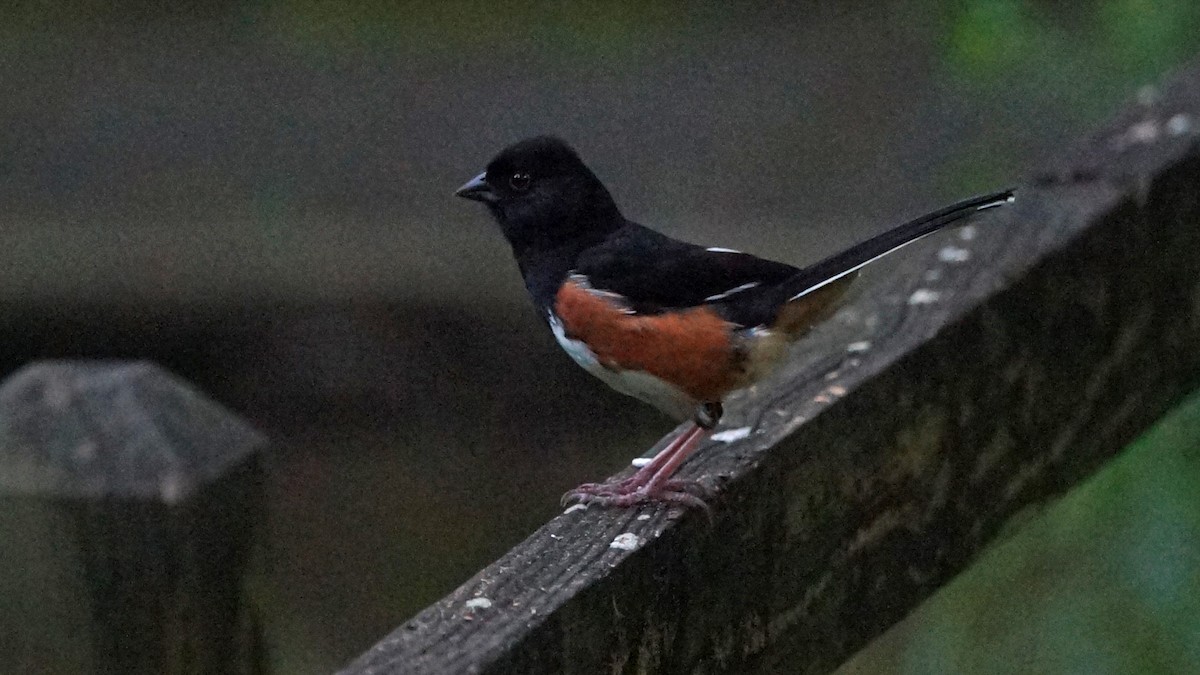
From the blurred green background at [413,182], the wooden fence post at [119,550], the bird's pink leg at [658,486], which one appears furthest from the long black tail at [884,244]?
the wooden fence post at [119,550]

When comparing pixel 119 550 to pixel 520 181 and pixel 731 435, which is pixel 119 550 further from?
pixel 520 181

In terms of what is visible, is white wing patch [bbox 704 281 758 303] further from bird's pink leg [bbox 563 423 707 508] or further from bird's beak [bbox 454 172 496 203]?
bird's beak [bbox 454 172 496 203]

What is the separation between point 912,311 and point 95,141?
10.2ft

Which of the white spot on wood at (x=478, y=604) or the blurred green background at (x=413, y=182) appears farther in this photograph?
the blurred green background at (x=413, y=182)

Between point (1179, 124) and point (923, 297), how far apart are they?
63 cm

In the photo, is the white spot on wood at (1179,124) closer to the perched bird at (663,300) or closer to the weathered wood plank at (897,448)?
the weathered wood plank at (897,448)

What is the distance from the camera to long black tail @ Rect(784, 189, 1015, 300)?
1.81 meters

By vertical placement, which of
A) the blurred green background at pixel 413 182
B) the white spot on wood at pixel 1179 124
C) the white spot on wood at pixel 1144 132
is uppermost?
the white spot on wood at pixel 1179 124

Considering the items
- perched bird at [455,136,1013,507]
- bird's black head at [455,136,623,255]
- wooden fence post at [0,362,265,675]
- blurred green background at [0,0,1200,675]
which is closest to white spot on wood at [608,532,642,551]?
wooden fence post at [0,362,265,675]

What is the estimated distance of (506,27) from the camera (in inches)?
183

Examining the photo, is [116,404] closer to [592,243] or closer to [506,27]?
[592,243]

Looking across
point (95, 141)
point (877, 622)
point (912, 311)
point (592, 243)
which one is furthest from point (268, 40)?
point (877, 622)

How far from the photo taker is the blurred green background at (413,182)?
147 inches

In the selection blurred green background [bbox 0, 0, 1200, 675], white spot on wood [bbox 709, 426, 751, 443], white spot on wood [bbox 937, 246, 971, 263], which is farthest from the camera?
blurred green background [bbox 0, 0, 1200, 675]
